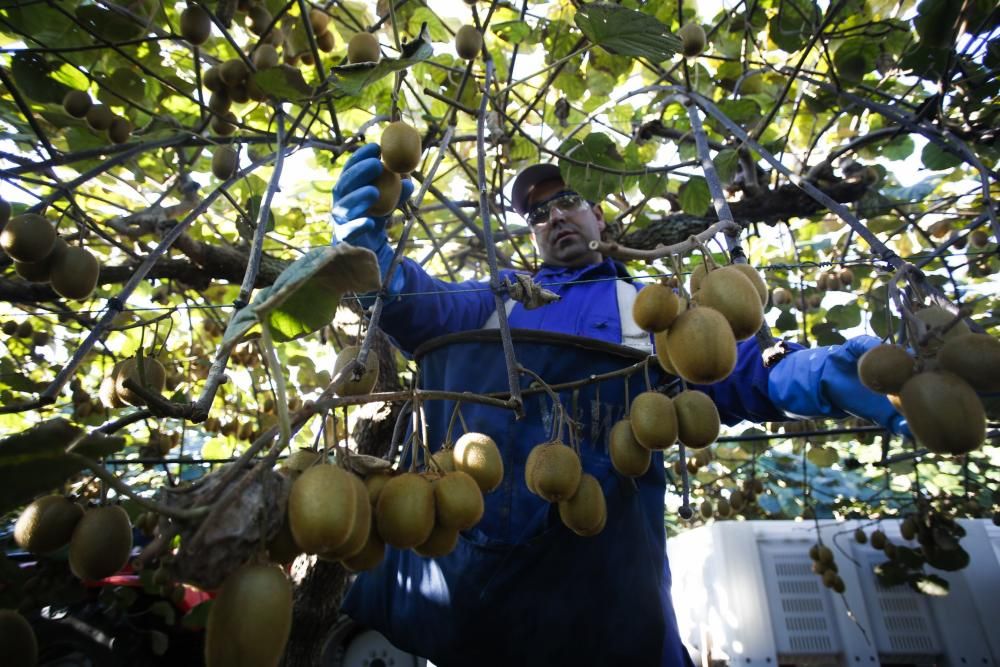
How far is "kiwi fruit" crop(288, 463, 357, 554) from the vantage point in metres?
0.56

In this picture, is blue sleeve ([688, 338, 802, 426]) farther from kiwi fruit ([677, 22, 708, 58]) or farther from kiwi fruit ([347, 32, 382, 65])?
kiwi fruit ([347, 32, 382, 65])

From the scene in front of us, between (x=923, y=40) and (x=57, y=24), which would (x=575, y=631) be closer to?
(x=923, y=40)

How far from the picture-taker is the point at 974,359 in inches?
27.2

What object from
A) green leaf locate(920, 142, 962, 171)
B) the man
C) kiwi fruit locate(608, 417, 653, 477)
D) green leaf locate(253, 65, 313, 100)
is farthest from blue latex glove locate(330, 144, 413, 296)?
green leaf locate(920, 142, 962, 171)

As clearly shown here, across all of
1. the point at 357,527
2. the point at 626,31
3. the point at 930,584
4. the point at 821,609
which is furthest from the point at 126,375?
the point at 930,584

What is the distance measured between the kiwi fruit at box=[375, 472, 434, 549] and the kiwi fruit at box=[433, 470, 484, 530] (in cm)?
2

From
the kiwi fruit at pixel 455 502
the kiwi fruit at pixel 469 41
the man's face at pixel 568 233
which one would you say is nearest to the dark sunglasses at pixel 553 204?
the man's face at pixel 568 233

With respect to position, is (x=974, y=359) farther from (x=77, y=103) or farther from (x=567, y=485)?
(x=77, y=103)

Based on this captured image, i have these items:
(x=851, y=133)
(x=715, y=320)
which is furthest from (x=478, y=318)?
(x=851, y=133)

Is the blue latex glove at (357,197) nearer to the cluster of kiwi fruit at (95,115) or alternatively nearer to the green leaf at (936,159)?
the cluster of kiwi fruit at (95,115)

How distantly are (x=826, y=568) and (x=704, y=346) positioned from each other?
231 centimetres

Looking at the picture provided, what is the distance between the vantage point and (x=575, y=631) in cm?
116

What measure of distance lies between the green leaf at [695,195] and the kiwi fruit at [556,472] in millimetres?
1127

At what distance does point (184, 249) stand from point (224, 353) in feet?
5.14
